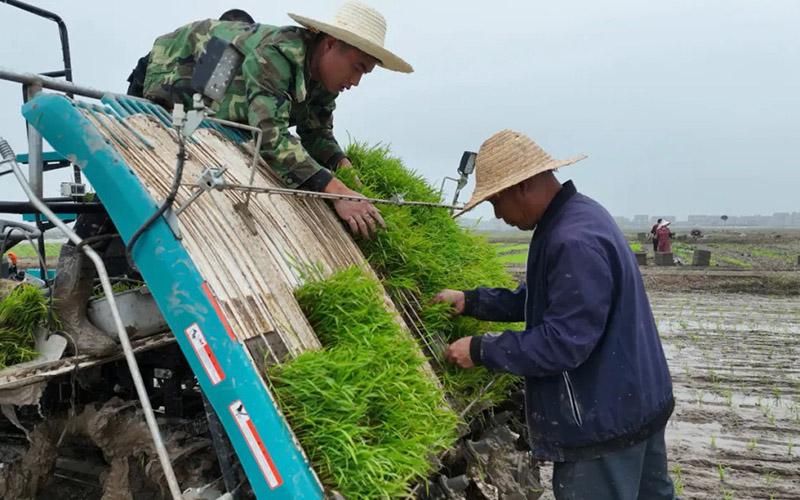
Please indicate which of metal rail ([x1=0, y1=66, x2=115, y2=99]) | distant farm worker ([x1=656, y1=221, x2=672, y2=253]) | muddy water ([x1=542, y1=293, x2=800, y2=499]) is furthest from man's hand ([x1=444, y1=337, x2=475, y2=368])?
distant farm worker ([x1=656, y1=221, x2=672, y2=253])

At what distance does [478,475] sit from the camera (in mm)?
2961

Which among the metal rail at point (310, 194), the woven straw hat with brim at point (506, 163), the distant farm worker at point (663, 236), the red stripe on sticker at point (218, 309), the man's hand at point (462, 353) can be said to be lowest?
the distant farm worker at point (663, 236)

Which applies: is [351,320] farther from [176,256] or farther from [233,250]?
[176,256]

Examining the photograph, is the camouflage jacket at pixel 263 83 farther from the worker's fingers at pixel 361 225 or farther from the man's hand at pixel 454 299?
the man's hand at pixel 454 299

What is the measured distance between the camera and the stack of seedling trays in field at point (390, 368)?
221cm

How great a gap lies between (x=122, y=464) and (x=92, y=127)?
1520 millimetres

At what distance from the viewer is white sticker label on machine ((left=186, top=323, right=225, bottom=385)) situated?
86.4 inches

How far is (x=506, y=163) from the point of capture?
303 centimetres

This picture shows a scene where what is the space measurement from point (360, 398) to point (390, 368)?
0.29 meters

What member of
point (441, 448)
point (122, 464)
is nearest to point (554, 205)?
point (441, 448)

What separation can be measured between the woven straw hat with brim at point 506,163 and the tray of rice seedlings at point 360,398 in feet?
2.48

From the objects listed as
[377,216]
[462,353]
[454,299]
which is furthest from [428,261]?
[462,353]

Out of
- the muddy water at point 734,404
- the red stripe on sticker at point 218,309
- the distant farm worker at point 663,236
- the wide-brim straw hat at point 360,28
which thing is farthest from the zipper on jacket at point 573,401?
the distant farm worker at point 663,236

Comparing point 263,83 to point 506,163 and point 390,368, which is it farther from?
point 390,368
